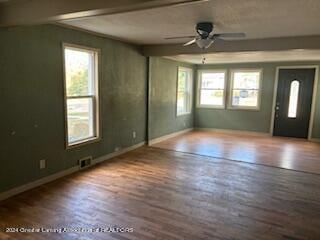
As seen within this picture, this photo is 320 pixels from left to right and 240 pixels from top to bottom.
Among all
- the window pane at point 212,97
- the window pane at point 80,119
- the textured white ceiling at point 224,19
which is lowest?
the window pane at point 80,119

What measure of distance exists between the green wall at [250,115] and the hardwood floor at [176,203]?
3473 millimetres

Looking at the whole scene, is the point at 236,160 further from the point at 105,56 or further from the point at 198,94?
the point at 198,94

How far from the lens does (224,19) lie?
10.7 feet

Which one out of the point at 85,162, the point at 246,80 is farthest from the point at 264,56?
the point at 85,162

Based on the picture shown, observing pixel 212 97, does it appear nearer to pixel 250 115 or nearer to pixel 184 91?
pixel 184 91

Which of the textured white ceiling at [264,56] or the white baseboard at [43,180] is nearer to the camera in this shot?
the white baseboard at [43,180]

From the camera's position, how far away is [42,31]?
354cm

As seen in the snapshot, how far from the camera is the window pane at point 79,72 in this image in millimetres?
4078

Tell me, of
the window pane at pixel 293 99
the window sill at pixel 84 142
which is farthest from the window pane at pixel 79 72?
the window pane at pixel 293 99

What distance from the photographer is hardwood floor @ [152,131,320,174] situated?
5054mm

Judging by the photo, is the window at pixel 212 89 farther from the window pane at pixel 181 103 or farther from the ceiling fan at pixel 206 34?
the ceiling fan at pixel 206 34

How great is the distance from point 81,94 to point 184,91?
435 centimetres

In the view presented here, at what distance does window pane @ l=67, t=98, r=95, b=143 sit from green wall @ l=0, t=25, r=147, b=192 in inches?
8.5

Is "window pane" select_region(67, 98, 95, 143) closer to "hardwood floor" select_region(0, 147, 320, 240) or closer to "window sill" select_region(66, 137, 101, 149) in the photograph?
"window sill" select_region(66, 137, 101, 149)
